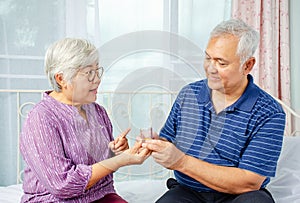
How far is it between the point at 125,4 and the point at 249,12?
0.77 m

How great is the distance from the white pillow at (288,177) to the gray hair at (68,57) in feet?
3.04

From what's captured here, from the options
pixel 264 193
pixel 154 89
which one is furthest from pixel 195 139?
pixel 264 193

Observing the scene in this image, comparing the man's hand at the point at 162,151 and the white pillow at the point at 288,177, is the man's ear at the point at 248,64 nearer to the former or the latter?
the man's hand at the point at 162,151

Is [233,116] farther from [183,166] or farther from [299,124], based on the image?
[299,124]

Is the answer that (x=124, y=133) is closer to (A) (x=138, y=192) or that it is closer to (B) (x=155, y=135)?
(B) (x=155, y=135)

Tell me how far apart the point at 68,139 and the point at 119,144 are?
18cm

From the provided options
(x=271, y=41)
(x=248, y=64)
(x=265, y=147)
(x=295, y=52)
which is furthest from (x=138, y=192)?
(x=295, y=52)

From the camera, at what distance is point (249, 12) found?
2689mm

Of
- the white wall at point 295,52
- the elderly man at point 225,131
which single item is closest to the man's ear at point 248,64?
the elderly man at point 225,131

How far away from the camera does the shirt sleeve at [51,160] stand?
125 cm

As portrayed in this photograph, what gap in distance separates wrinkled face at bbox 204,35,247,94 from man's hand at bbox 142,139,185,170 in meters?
0.22

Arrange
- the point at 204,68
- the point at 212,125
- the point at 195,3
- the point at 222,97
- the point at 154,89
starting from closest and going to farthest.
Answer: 1. the point at 154,89
2. the point at 204,68
3. the point at 212,125
4. the point at 222,97
5. the point at 195,3

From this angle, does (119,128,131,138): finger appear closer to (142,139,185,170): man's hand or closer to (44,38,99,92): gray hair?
(142,139,185,170): man's hand

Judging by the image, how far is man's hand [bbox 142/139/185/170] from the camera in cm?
113
